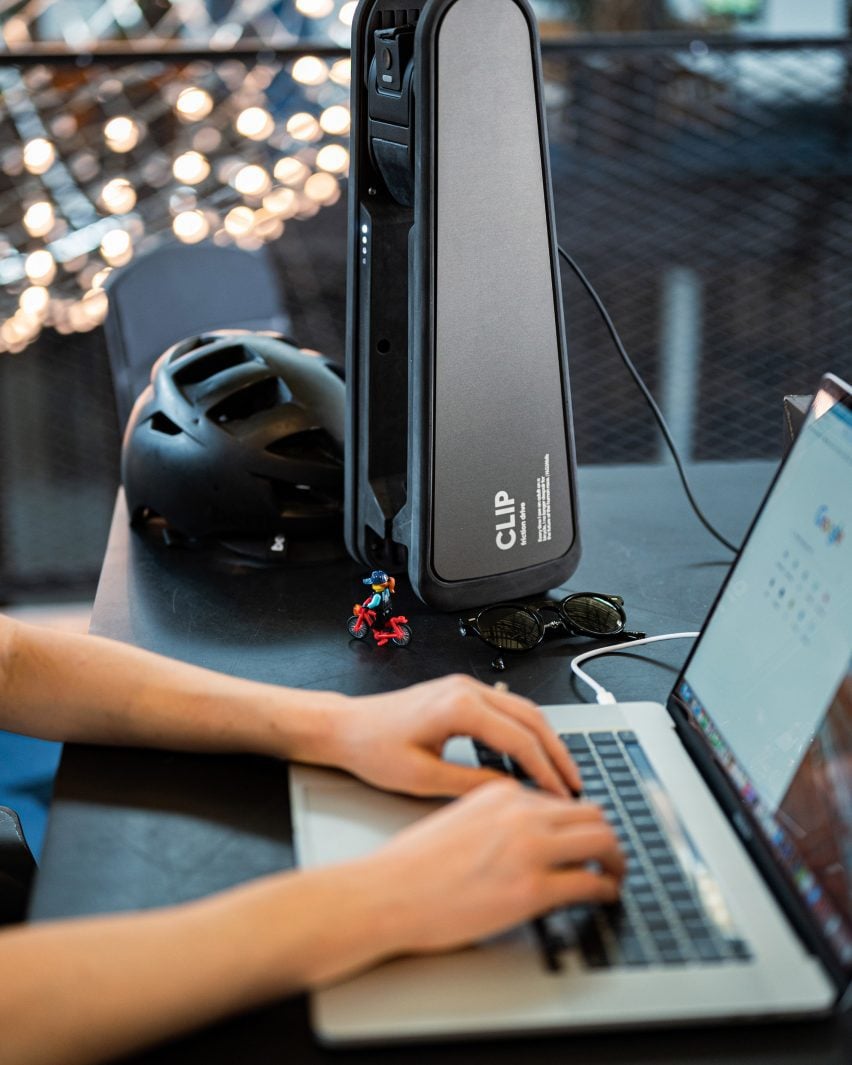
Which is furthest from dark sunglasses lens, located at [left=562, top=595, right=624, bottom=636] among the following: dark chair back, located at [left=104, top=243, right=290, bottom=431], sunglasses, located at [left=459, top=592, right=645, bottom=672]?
dark chair back, located at [left=104, top=243, right=290, bottom=431]

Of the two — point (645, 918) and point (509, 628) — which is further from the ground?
point (645, 918)

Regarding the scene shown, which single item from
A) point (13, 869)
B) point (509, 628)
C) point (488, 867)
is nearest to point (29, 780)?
point (13, 869)

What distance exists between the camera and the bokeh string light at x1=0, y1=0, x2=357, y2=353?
2523 mm

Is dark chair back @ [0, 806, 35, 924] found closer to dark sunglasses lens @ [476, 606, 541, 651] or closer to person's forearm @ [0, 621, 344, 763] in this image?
person's forearm @ [0, 621, 344, 763]

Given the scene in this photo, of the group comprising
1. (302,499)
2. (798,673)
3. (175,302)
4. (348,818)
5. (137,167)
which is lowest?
(137,167)

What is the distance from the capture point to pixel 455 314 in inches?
39.1

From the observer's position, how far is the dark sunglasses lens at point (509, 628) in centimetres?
101

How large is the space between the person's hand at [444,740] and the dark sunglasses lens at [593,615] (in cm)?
27

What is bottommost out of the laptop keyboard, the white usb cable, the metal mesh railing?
the metal mesh railing

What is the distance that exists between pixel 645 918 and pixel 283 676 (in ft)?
1.36

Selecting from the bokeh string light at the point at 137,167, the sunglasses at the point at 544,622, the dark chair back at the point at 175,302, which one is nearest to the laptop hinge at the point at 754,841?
the sunglasses at the point at 544,622

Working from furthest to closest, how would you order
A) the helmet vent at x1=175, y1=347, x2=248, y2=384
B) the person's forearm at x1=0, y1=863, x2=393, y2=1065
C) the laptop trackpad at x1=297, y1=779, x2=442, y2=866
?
1. the helmet vent at x1=175, y1=347, x2=248, y2=384
2. the laptop trackpad at x1=297, y1=779, x2=442, y2=866
3. the person's forearm at x1=0, y1=863, x2=393, y2=1065

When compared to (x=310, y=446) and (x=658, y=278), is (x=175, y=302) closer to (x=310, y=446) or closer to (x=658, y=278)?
(x=310, y=446)

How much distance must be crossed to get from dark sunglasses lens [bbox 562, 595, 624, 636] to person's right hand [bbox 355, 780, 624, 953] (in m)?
0.38
